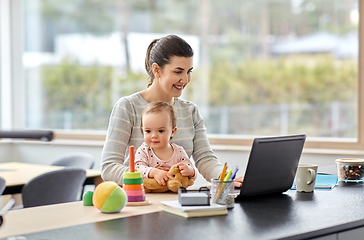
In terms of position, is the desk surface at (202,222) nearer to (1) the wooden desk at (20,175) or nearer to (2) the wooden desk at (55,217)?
(2) the wooden desk at (55,217)

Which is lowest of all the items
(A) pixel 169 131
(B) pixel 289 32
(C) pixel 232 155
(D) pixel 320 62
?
(C) pixel 232 155

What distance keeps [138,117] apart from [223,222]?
0.76m

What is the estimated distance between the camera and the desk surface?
3.49 feet

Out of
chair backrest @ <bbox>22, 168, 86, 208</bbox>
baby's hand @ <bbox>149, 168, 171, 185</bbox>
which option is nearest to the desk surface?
baby's hand @ <bbox>149, 168, 171, 185</bbox>

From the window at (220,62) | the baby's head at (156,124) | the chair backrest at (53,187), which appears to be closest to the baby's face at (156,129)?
the baby's head at (156,124)

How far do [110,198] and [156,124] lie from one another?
1.53ft

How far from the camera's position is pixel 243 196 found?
1.45m

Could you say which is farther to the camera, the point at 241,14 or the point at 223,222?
the point at 241,14

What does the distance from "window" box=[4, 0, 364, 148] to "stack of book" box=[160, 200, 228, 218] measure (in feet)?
8.62

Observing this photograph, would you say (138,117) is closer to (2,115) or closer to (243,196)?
(243,196)

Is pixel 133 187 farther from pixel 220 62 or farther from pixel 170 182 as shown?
pixel 220 62

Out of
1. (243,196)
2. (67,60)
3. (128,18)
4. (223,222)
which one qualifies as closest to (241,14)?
(128,18)

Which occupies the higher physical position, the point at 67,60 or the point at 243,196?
the point at 67,60

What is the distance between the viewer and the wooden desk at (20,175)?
108 inches
